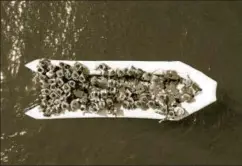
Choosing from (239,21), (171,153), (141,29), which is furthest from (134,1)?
(171,153)

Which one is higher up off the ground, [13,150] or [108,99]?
[108,99]

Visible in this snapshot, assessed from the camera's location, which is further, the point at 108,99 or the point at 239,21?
the point at 239,21

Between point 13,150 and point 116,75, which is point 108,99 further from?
point 13,150
